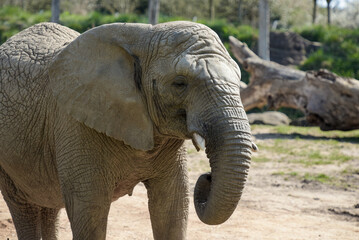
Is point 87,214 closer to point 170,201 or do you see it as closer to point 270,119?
point 170,201

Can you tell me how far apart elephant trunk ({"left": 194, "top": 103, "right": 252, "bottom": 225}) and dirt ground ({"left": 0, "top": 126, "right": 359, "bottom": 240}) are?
8.62 feet

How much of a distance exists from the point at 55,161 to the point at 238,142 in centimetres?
151

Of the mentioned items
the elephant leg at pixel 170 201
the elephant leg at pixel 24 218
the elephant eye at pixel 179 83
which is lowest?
the elephant leg at pixel 24 218

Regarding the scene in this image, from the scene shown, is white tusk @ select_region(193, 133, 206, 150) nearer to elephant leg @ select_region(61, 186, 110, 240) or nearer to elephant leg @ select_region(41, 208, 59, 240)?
elephant leg @ select_region(61, 186, 110, 240)

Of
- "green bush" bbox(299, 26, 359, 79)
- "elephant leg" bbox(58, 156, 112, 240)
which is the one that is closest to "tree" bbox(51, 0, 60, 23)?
"green bush" bbox(299, 26, 359, 79)

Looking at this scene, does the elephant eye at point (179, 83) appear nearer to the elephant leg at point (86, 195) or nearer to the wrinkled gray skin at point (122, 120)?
the wrinkled gray skin at point (122, 120)

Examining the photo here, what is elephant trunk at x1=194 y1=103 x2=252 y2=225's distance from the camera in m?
3.08

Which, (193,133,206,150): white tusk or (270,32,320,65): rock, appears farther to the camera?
(270,32,320,65): rock

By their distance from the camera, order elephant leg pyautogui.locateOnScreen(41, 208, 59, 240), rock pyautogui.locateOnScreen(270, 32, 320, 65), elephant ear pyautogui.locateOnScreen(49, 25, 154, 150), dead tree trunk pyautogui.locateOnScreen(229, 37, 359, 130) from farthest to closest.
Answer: rock pyautogui.locateOnScreen(270, 32, 320, 65) < dead tree trunk pyautogui.locateOnScreen(229, 37, 359, 130) < elephant leg pyautogui.locateOnScreen(41, 208, 59, 240) < elephant ear pyautogui.locateOnScreen(49, 25, 154, 150)

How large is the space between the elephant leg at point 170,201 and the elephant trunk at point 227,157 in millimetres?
824

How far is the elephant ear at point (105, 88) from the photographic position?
352cm

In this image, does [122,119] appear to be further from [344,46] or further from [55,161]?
[344,46]

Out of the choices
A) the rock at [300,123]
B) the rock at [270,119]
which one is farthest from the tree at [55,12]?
the rock at [300,123]

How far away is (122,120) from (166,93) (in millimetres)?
374
